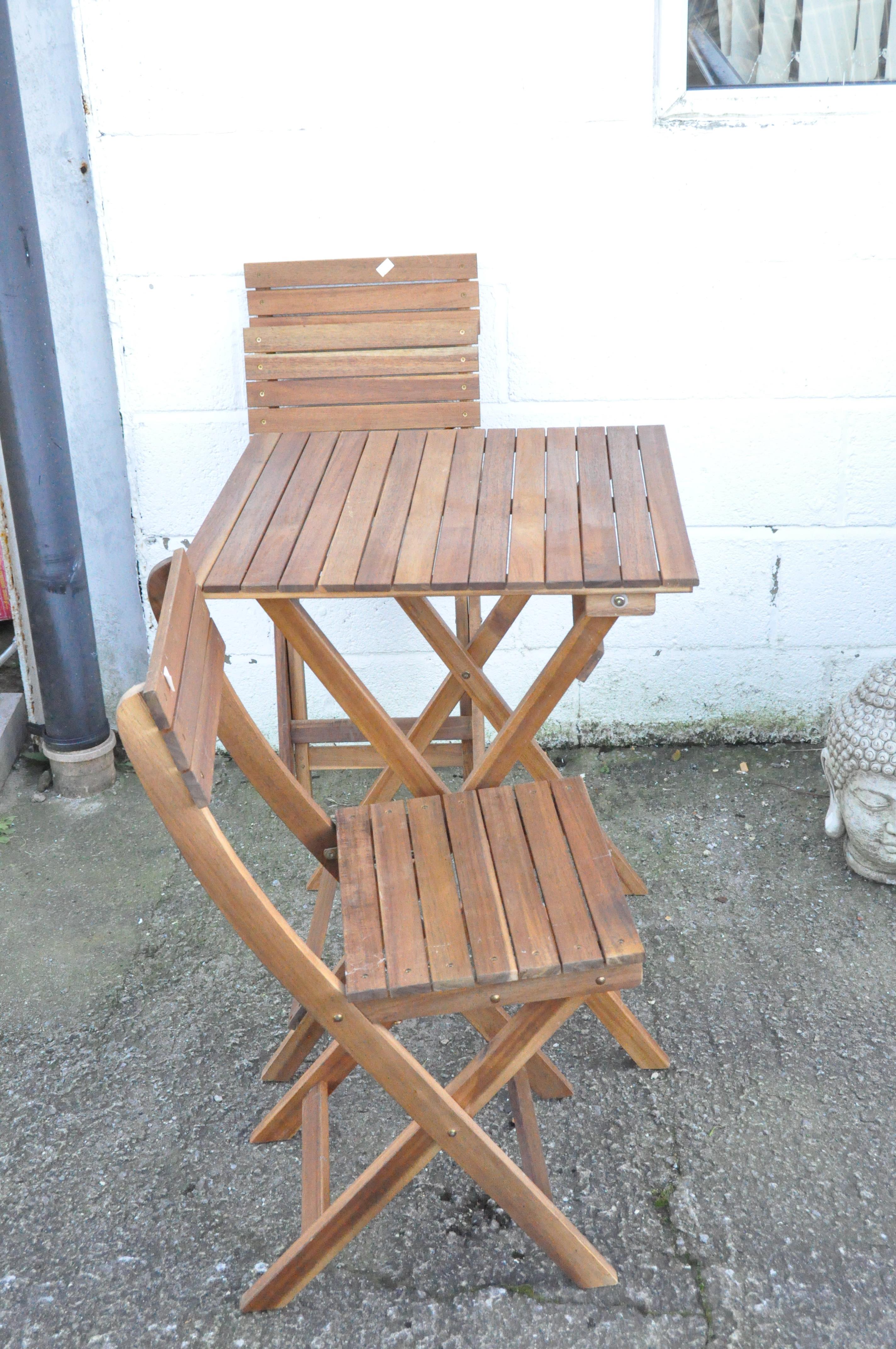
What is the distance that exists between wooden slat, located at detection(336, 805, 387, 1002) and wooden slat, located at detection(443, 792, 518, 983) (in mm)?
139

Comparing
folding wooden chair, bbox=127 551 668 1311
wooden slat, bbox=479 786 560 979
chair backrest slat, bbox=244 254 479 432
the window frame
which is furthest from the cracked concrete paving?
the window frame

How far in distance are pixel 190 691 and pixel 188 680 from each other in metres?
0.02

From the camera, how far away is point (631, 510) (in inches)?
81.2

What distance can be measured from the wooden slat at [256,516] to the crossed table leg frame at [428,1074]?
0.10 metres

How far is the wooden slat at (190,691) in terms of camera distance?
1459 millimetres

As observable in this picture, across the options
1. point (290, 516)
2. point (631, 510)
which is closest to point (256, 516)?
point (290, 516)

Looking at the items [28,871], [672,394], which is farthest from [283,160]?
[28,871]

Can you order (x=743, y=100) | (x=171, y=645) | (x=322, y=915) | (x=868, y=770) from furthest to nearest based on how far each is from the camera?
1. (x=743, y=100)
2. (x=868, y=770)
3. (x=322, y=915)
4. (x=171, y=645)

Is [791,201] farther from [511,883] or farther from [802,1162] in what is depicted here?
[802,1162]

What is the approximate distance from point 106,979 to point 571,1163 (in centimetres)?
117

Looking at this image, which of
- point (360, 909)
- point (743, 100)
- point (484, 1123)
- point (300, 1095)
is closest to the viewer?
point (360, 909)

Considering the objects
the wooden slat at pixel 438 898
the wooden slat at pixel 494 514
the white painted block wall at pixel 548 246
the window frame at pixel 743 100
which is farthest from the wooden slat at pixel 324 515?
the window frame at pixel 743 100

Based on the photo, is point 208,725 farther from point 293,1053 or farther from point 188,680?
point 293,1053

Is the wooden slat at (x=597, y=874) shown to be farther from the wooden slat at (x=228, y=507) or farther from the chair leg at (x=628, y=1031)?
the wooden slat at (x=228, y=507)
